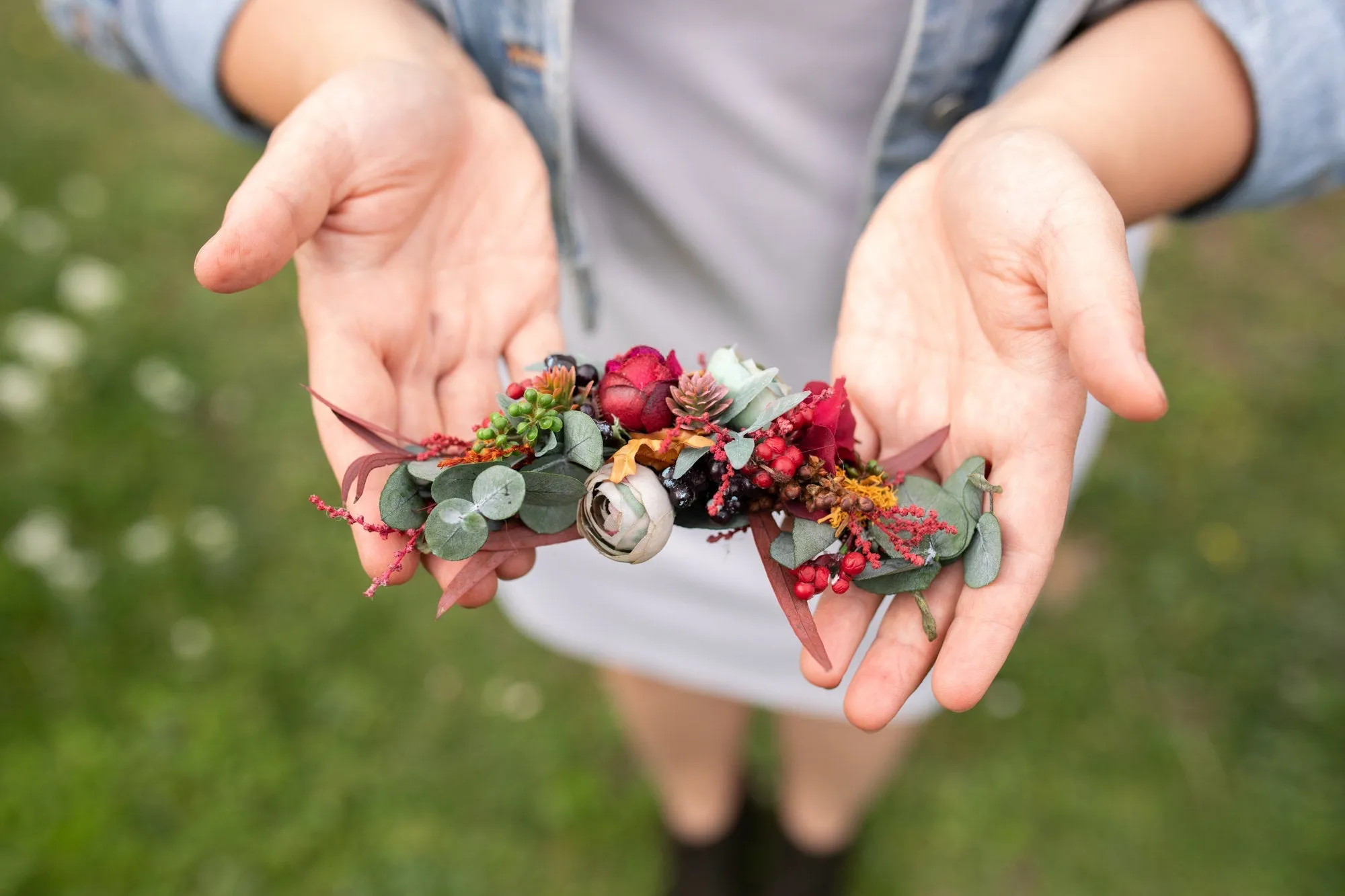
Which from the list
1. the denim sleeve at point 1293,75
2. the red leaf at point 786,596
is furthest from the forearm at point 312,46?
the denim sleeve at point 1293,75

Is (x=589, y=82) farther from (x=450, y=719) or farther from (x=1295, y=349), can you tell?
(x=1295, y=349)

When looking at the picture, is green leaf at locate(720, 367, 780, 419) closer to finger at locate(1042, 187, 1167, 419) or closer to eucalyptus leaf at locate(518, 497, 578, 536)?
eucalyptus leaf at locate(518, 497, 578, 536)

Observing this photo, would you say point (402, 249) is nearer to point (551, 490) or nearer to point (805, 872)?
point (551, 490)

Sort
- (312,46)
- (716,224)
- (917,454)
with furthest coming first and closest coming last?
(716,224) < (312,46) < (917,454)

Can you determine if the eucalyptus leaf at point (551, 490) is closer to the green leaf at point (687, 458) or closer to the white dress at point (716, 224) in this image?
the green leaf at point (687, 458)

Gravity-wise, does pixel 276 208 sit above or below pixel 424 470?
above

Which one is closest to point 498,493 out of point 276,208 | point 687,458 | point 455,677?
point 687,458
